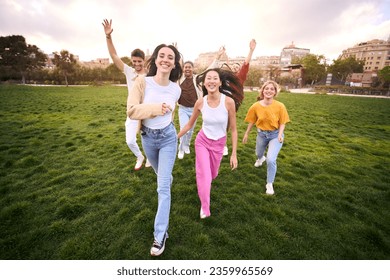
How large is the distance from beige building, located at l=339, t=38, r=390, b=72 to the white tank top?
127 meters

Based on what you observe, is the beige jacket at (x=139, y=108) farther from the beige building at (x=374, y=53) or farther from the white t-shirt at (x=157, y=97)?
the beige building at (x=374, y=53)

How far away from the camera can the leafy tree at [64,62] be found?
148 feet

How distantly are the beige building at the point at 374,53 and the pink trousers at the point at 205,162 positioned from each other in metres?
127

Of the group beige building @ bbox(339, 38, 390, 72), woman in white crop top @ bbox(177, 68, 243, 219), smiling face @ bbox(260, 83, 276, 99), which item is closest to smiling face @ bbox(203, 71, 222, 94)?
woman in white crop top @ bbox(177, 68, 243, 219)

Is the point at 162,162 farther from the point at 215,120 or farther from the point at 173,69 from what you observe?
the point at 173,69

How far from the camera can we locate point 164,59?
8.52ft

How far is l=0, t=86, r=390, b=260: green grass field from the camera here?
8.86 feet

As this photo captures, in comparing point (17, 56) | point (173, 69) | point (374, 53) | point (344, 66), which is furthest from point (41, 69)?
point (374, 53)

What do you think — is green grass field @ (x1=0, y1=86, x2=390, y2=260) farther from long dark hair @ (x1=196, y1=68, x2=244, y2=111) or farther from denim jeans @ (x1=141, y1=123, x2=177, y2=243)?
long dark hair @ (x1=196, y1=68, x2=244, y2=111)

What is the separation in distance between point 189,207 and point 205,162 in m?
0.94

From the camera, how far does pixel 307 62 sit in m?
70.8

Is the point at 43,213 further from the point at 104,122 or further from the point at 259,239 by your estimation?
the point at 104,122
